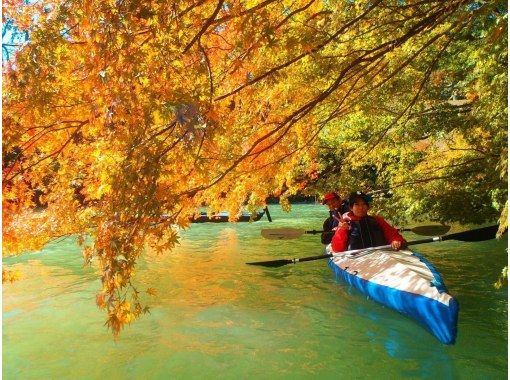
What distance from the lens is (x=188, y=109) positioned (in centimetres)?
263

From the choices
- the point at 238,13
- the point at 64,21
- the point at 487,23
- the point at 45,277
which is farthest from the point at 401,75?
the point at 45,277

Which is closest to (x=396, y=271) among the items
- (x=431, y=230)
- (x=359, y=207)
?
(x=359, y=207)

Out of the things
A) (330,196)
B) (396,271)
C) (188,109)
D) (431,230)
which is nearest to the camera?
(188,109)

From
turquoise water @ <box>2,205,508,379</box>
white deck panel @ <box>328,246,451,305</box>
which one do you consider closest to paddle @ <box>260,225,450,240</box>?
turquoise water @ <box>2,205,508,379</box>

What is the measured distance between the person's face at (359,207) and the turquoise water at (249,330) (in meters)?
1.15

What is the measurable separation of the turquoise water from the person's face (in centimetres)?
115

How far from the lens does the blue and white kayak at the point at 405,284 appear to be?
4.15 m

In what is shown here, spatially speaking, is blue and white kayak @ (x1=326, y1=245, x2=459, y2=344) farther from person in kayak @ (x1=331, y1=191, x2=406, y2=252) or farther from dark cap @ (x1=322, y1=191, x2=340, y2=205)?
dark cap @ (x1=322, y1=191, x2=340, y2=205)

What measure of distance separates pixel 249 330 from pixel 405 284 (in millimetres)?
1880

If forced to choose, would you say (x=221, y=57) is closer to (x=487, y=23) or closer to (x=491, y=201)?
(x=487, y=23)

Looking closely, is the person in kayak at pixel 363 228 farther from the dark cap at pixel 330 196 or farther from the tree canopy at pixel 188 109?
the dark cap at pixel 330 196

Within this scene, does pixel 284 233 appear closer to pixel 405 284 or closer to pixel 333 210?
pixel 333 210

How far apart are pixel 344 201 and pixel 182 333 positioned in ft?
15.3

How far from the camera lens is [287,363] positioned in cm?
424
